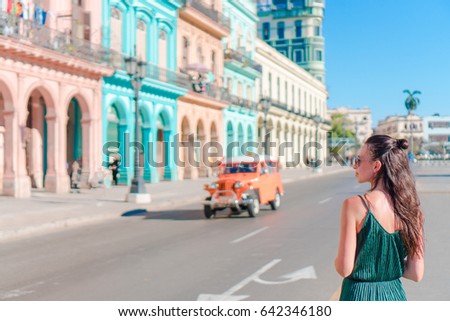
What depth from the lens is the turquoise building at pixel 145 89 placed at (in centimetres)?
3034

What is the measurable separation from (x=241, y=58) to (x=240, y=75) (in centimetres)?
191

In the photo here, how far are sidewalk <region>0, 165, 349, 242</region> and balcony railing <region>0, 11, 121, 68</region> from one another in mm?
5929

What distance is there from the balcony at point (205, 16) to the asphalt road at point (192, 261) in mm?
24683

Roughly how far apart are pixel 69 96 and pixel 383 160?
24.5 meters

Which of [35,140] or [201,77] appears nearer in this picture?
[35,140]

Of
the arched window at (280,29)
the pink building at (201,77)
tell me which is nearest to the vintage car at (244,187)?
the pink building at (201,77)

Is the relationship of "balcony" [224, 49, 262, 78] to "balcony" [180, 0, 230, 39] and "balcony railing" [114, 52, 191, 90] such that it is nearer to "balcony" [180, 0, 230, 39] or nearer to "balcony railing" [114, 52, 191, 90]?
"balcony" [180, 0, 230, 39]

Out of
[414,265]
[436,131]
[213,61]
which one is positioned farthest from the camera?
[436,131]

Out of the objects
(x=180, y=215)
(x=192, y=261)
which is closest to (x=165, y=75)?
(x=180, y=215)

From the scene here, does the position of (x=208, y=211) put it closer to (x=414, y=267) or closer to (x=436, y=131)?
(x=414, y=267)

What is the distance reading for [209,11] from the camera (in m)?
42.2

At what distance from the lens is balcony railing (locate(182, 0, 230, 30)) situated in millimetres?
39319

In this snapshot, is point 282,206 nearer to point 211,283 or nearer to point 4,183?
point 4,183

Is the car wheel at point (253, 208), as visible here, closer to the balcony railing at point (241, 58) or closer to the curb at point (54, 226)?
the curb at point (54, 226)
